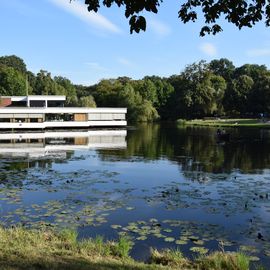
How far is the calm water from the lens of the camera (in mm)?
13469

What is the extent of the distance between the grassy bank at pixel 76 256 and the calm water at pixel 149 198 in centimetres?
139

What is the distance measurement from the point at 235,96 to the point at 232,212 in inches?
3978

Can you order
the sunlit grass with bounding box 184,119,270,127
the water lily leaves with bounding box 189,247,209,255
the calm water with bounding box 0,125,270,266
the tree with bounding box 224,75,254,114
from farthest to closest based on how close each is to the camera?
1. the tree with bounding box 224,75,254,114
2. the sunlit grass with bounding box 184,119,270,127
3. the calm water with bounding box 0,125,270,266
4. the water lily leaves with bounding box 189,247,209,255

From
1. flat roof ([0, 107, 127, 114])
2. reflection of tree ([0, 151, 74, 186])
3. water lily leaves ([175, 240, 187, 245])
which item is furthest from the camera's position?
flat roof ([0, 107, 127, 114])

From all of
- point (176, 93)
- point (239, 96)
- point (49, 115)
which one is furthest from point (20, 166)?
point (176, 93)

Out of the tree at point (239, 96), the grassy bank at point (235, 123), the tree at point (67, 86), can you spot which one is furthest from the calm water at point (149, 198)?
the tree at point (67, 86)

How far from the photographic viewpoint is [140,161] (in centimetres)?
3275

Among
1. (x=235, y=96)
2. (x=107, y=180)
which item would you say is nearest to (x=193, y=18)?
(x=107, y=180)

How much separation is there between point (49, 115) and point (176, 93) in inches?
2206

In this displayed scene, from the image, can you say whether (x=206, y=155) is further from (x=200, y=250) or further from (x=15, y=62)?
(x=15, y=62)

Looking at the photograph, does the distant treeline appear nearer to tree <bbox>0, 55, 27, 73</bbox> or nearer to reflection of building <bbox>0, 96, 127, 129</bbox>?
reflection of building <bbox>0, 96, 127, 129</bbox>

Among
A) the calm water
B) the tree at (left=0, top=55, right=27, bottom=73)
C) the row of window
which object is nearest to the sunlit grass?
the row of window

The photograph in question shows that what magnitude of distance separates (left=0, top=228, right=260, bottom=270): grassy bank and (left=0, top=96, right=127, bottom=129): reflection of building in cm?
5646

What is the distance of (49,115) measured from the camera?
75.3 meters
